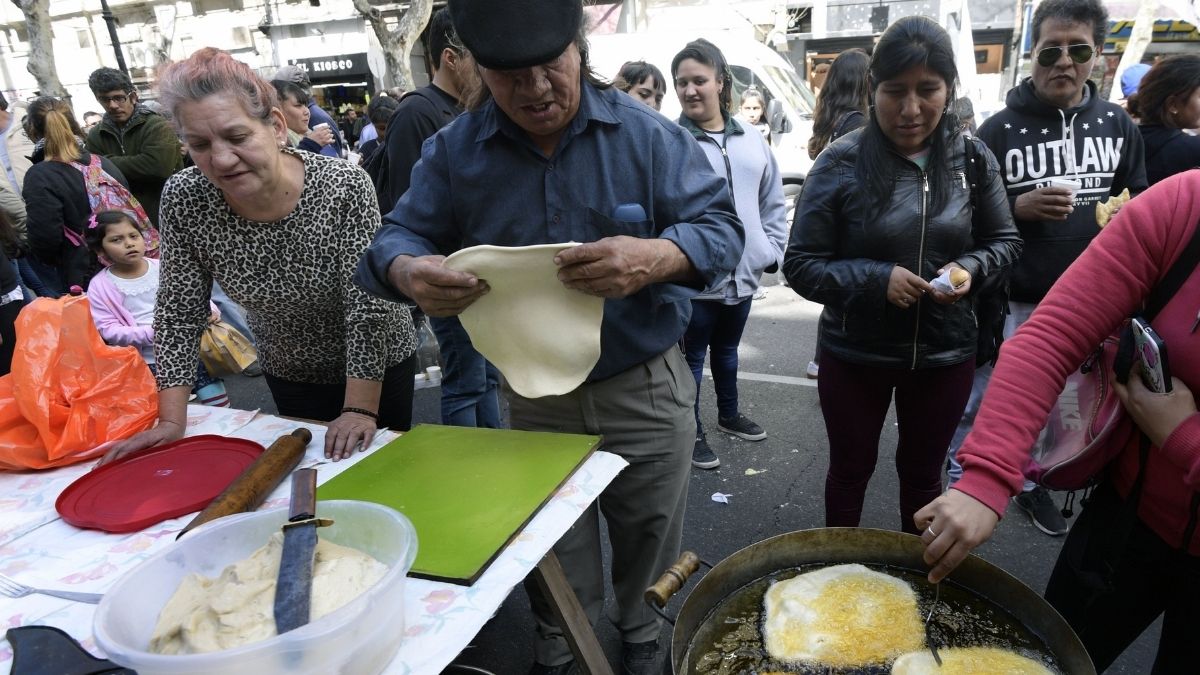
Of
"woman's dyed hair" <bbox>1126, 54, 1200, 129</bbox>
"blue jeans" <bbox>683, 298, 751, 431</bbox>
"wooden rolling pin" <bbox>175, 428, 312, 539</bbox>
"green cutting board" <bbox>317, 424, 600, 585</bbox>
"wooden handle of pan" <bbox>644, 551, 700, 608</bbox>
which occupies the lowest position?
"blue jeans" <bbox>683, 298, 751, 431</bbox>

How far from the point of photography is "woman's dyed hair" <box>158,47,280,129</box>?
5.22 ft

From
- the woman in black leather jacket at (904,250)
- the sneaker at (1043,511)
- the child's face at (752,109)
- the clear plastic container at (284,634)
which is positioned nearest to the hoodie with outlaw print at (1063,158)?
the woman in black leather jacket at (904,250)

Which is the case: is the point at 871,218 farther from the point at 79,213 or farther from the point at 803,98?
the point at 803,98

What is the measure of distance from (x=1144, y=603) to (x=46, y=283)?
6731 mm

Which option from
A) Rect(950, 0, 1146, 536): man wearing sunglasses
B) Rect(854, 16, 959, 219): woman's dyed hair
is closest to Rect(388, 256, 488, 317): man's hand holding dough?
Rect(854, 16, 959, 219): woman's dyed hair

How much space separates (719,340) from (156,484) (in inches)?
101

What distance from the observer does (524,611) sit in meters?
2.47

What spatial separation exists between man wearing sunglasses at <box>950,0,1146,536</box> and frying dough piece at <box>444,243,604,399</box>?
74.4 inches

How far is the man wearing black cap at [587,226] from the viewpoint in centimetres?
131

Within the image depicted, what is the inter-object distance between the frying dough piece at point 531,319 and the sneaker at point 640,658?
39.1 inches

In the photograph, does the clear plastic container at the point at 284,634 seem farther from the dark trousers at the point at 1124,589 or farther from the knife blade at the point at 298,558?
the dark trousers at the point at 1124,589

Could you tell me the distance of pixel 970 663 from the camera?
3.50 feet

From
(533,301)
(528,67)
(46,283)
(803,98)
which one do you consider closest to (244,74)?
(528,67)

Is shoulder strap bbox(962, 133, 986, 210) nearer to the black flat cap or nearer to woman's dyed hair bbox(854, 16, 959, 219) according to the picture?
woman's dyed hair bbox(854, 16, 959, 219)
